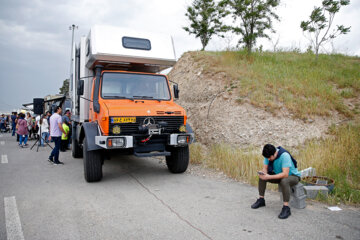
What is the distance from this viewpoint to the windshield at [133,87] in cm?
663

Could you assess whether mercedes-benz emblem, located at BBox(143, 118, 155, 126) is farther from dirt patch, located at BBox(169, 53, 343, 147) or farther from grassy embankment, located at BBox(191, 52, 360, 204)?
dirt patch, located at BBox(169, 53, 343, 147)

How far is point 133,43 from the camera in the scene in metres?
7.06

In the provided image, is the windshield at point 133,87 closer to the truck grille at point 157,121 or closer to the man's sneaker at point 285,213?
the truck grille at point 157,121

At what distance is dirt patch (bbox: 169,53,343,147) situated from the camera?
9.01 metres

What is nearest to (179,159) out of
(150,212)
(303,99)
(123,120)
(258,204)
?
(123,120)

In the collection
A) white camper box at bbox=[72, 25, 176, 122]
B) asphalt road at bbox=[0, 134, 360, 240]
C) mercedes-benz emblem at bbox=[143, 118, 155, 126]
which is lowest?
asphalt road at bbox=[0, 134, 360, 240]

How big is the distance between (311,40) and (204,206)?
13.1 meters

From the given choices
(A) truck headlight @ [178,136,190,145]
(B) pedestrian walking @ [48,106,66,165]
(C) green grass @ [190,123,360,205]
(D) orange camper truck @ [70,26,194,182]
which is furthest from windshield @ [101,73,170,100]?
(B) pedestrian walking @ [48,106,66,165]

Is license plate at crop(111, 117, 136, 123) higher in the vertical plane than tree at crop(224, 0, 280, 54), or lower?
lower

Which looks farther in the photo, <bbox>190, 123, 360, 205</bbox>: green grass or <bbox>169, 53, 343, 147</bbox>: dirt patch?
<bbox>169, 53, 343, 147</bbox>: dirt patch

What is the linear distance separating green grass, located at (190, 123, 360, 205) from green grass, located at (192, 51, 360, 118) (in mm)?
1688

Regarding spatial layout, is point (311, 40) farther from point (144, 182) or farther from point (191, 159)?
point (144, 182)

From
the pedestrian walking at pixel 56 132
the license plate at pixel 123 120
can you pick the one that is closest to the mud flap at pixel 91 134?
the license plate at pixel 123 120

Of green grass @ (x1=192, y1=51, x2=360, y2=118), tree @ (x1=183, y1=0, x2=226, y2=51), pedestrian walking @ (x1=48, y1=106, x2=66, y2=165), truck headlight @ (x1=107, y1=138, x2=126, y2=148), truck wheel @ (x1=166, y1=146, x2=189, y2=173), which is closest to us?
truck headlight @ (x1=107, y1=138, x2=126, y2=148)
